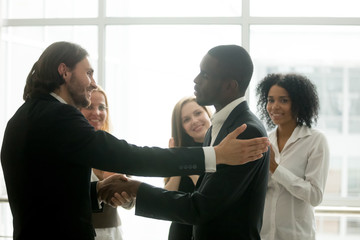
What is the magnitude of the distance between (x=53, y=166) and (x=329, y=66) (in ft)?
11.5

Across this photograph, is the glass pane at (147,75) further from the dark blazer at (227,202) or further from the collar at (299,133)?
the dark blazer at (227,202)

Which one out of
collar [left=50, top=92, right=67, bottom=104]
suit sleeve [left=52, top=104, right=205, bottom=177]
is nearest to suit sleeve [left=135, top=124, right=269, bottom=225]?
suit sleeve [left=52, top=104, right=205, bottom=177]

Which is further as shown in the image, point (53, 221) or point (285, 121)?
point (285, 121)

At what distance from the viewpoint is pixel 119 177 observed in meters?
2.52

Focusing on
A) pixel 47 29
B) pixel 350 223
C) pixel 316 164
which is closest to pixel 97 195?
pixel 316 164

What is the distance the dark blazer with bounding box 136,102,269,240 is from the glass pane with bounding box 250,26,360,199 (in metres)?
2.72

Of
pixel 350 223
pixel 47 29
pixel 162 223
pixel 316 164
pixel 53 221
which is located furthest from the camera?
pixel 47 29

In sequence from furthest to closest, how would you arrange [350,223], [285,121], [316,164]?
[350,223]
[285,121]
[316,164]

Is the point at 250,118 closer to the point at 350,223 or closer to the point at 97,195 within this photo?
the point at 97,195

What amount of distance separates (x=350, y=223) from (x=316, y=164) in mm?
1667
